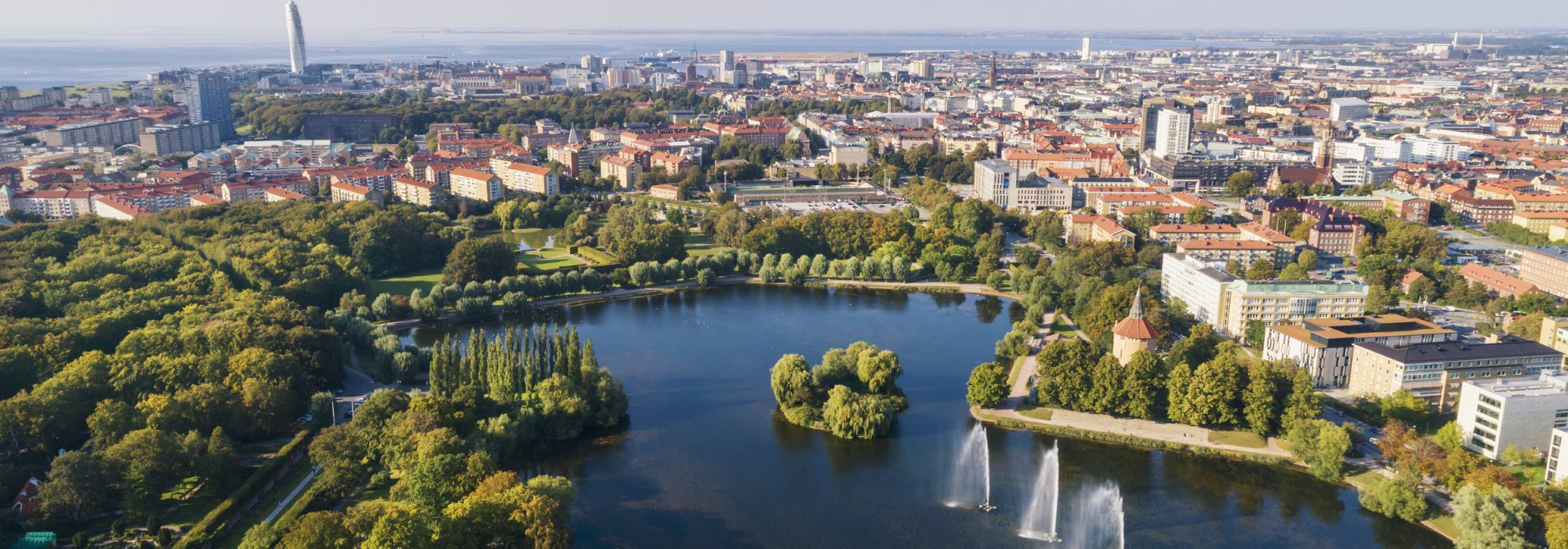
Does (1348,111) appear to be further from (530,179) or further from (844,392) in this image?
(844,392)

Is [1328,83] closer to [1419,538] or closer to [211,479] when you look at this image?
[1419,538]

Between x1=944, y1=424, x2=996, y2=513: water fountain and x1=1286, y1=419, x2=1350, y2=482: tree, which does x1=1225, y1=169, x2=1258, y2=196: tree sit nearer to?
x1=1286, y1=419, x2=1350, y2=482: tree

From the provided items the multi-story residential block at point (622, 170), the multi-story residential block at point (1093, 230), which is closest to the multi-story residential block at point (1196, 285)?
the multi-story residential block at point (1093, 230)

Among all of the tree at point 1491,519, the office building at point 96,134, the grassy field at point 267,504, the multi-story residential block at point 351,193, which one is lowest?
the grassy field at point 267,504

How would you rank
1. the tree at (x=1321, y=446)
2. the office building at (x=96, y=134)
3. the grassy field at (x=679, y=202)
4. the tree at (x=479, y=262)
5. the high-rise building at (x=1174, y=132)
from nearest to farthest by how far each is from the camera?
1. the tree at (x=1321, y=446)
2. the tree at (x=479, y=262)
3. the grassy field at (x=679, y=202)
4. the high-rise building at (x=1174, y=132)
5. the office building at (x=96, y=134)

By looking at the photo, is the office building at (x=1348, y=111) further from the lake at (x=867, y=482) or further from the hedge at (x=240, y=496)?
the hedge at (x=240, y=496)

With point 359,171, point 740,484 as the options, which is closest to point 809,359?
point 740,484
